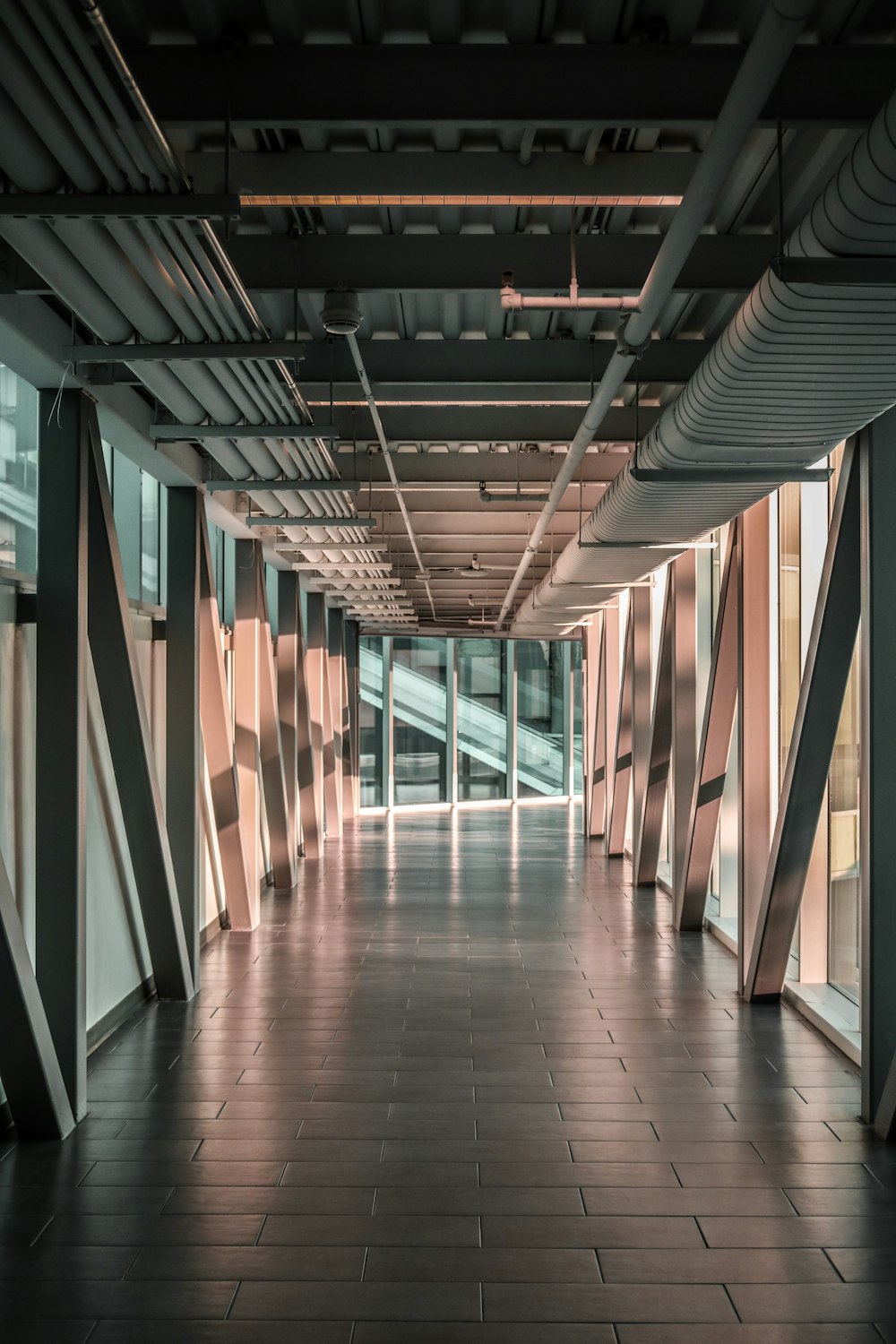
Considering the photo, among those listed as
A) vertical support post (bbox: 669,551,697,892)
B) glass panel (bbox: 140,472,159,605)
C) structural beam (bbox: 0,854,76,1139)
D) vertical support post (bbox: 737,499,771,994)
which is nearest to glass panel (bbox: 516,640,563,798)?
vertical support post (bbox: 669,551,697,892)

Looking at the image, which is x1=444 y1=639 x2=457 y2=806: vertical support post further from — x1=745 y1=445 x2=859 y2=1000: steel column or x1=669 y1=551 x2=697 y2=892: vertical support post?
x1=745 y1=445 x2=859 y2=1000: steel column

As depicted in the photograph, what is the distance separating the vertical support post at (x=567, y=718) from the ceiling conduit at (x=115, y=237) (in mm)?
21078

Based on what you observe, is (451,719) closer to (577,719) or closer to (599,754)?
(577,719)

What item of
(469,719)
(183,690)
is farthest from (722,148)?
(469,719)

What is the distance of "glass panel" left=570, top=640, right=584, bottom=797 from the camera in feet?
88.8

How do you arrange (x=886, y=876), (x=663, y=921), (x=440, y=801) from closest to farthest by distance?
(x=886, y=876) < (x=663, y=921) < (x=440, y=801)

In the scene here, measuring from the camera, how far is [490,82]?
372cm

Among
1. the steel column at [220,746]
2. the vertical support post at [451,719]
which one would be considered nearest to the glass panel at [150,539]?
the steel column at [220,746]

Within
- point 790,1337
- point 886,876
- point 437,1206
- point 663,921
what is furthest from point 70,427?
point 663,921

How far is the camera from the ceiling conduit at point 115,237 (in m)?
2.83

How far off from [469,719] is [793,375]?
72.2 feet

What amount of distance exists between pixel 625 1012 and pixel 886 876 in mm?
2668

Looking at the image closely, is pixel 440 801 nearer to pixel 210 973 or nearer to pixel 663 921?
pixel 663 921

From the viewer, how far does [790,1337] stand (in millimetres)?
3617
